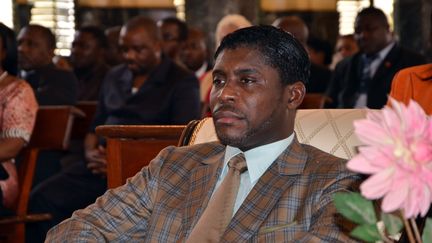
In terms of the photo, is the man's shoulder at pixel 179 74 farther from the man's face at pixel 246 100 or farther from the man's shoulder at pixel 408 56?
the man's face at pixel 246 100

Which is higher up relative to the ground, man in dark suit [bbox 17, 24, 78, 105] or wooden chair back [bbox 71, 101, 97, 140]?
man in dark suit [bbox 17, 24, 78, 105]

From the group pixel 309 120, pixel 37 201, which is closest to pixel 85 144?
pixel 37 201

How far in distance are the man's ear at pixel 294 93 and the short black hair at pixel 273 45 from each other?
0.02m

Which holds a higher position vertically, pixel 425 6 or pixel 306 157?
pixel 306 157

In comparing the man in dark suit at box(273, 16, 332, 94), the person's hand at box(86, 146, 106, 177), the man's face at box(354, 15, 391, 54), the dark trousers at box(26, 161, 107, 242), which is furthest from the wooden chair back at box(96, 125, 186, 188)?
the man in dark suit at box(273, 16, 332, 94)

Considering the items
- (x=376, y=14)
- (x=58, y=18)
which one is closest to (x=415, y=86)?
(x=376, y=14)

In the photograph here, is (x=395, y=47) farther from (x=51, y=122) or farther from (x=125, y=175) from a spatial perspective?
(x=125, y=175)

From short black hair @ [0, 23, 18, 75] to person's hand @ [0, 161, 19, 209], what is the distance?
47 cm

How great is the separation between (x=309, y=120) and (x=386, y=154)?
5.98 ft

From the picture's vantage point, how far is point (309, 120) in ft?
9.93

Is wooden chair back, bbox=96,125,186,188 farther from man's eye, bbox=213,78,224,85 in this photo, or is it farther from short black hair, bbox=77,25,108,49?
short black hair, bbox=77,25,108,49

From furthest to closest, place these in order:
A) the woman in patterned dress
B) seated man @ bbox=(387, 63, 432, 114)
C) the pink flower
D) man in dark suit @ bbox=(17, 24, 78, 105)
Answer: man in dark suit @ bbox=(17, 24, 78, 105)
the woman in patterned dress
seated man @ bbox=(387, 63, 432, 114)
the pink flower

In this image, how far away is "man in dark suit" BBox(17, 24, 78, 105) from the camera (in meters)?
7.06

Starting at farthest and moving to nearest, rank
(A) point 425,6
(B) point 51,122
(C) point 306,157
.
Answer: (A) point 425,6 < (B) point 51,122 < (C) point 306,157
